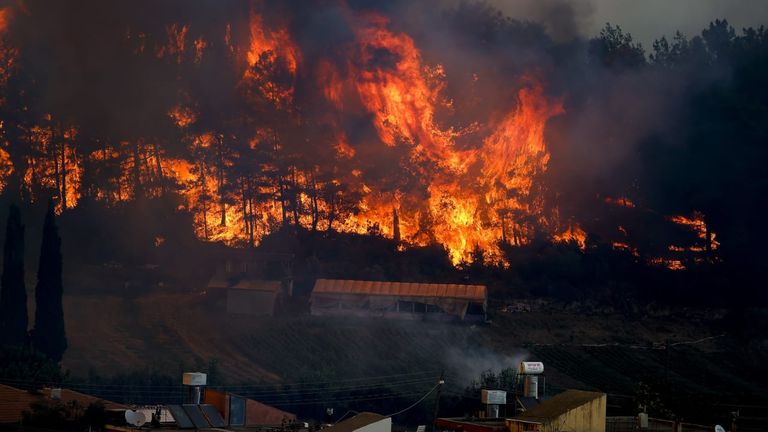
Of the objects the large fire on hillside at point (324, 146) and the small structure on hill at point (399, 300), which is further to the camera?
the large fire on hillside at point (324, 146)

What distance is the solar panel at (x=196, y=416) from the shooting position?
2032 inches

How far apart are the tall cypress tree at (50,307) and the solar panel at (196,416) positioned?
125ft

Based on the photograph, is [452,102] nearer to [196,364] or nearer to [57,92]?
[57,92]

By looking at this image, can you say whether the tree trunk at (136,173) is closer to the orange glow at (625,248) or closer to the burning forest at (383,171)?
the burning forest at (383,171)

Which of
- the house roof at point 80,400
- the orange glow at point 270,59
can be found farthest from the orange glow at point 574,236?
the house roof at point 80,400

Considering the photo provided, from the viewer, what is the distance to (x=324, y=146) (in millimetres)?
125938

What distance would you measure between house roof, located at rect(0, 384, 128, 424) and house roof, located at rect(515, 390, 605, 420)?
2443cm

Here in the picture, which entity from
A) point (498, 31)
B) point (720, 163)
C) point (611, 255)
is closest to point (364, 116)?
point (498, 31)

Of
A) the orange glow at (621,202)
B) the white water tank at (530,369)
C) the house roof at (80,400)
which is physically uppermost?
the orange glow at (621,202)

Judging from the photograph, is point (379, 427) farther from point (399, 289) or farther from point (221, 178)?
point (221, 178)

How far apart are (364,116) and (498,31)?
54.9 ft

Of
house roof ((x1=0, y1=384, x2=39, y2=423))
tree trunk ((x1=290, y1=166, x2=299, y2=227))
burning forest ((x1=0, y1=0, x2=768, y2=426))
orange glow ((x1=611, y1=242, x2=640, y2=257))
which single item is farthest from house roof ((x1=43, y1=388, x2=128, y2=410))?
orange glow ((x1=611, y1=242, x2=640, y2=257))

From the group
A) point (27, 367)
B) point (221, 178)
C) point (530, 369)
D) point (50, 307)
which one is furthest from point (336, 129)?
point (530, 369)

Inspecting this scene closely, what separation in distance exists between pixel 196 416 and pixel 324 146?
75.4 meters
